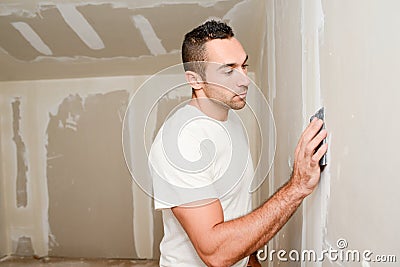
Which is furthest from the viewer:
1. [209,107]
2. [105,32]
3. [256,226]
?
[105,32]

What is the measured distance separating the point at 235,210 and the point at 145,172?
399 mm

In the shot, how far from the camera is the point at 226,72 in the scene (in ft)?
4.34

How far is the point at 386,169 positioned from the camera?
0.64 m

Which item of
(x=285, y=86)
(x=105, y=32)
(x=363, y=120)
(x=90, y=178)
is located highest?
(x=105, y=32)

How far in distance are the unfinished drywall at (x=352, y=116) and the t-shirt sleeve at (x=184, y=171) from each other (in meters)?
0.30

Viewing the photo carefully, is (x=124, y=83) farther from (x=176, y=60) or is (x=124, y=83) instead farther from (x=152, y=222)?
(x=152, y=222)

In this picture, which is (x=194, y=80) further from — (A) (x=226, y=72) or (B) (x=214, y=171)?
(B) (x=214, y=171)

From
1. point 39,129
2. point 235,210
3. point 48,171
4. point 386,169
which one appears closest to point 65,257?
point 48,171

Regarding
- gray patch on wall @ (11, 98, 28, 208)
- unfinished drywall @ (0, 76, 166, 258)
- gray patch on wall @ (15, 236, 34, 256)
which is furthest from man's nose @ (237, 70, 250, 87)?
gray patch on wall @ (15, 236, 34, 256)

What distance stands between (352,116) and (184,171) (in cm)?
56

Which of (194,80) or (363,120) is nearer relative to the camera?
(363,120)

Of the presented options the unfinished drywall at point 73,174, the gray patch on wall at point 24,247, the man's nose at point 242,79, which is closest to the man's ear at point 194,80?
the man's nose at point 242,79

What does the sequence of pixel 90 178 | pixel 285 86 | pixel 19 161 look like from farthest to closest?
1. pixel 19 161
2. pixel 90 178
3. pixel 285 86

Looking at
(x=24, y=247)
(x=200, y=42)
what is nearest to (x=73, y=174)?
(x=24, y=247)
